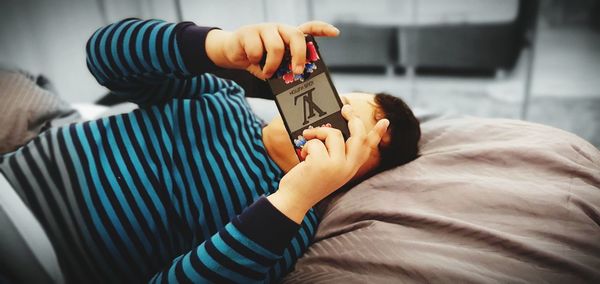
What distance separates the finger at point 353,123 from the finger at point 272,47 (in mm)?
117

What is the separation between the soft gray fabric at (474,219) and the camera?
21.6 inches

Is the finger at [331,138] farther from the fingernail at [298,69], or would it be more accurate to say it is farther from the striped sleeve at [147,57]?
the striped sleeve at [147,57]

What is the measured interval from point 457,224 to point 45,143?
0.66 metres

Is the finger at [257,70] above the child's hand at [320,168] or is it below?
above

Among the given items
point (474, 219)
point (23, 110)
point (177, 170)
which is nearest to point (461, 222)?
point (474, 219)

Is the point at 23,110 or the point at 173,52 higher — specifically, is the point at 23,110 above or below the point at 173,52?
below

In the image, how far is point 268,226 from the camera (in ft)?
1.65

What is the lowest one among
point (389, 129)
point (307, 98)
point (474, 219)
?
point (474, 219)

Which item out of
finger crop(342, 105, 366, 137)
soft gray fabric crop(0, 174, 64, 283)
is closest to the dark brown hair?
finger crop(342, 105, 366, 137)

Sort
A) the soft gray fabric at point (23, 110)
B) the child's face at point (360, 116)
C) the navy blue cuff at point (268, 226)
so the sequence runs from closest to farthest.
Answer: the navy blue cuff at point (268, 226) → the child's face at point (360, 116) → the soft gray fabric at point (23, 110)

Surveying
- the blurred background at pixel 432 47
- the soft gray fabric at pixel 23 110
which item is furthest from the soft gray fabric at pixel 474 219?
the blurred background at pixel 432 47

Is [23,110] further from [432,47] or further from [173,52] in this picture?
[432,47]

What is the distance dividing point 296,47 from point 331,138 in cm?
13

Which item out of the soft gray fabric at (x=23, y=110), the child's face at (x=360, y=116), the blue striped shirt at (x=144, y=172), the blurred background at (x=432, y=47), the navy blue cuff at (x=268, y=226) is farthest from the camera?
the blurred background at (x=432, y=47)
